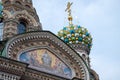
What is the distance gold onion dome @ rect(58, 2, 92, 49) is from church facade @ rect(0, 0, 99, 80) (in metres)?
3.31

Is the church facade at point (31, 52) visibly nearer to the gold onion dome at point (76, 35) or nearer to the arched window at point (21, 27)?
the arched window at point (21, 27)

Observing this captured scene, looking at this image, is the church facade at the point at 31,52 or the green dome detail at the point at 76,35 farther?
the green dome detail at the point at 76,35

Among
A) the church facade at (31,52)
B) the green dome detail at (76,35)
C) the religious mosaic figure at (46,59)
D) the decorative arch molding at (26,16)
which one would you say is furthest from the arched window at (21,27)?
the green dome detail at (76,35)

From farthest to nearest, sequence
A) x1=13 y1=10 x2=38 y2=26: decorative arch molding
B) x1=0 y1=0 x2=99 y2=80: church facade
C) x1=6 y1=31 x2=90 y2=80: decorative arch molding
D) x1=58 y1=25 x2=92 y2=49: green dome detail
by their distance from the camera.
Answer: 1. x1=58 y1=25 x2=92 y2=49: green dome detail
2. x1=13 y1=10 x2=38 y2=26: decorative arch molding
3. x1=6 y1=31 x2=90 y2=80: decorative arch molding
4. x1=0 y1=0 x2=99 y2=80: church facade

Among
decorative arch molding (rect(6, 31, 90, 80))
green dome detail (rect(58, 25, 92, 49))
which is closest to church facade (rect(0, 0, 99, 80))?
decorative arch molding (rect(6, 31, 90, 80))

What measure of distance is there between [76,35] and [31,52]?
705 cm

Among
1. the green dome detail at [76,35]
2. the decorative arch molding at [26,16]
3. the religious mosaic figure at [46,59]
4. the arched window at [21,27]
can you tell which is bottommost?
the religious mosaic figure at [46,59]

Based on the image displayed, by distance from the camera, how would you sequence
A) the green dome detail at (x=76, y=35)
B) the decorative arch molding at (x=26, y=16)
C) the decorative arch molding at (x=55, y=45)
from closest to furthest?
the decorative arch molding at (x=55, y=45) → the decorative arch molding at (x=26, y=16) → the green dome detail at (x=76, y=35)

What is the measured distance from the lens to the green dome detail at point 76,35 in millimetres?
20234

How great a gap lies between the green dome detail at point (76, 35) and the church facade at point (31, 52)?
3.31m

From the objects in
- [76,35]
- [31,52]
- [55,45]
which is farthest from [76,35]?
[31,52]

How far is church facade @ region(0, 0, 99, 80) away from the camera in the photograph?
40.6ft

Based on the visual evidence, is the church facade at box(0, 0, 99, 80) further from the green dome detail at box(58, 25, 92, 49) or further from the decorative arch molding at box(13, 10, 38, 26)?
the green dome detail at box(58, 25, 92, 49)

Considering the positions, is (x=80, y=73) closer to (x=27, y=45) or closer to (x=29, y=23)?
(x=27, y=45)
